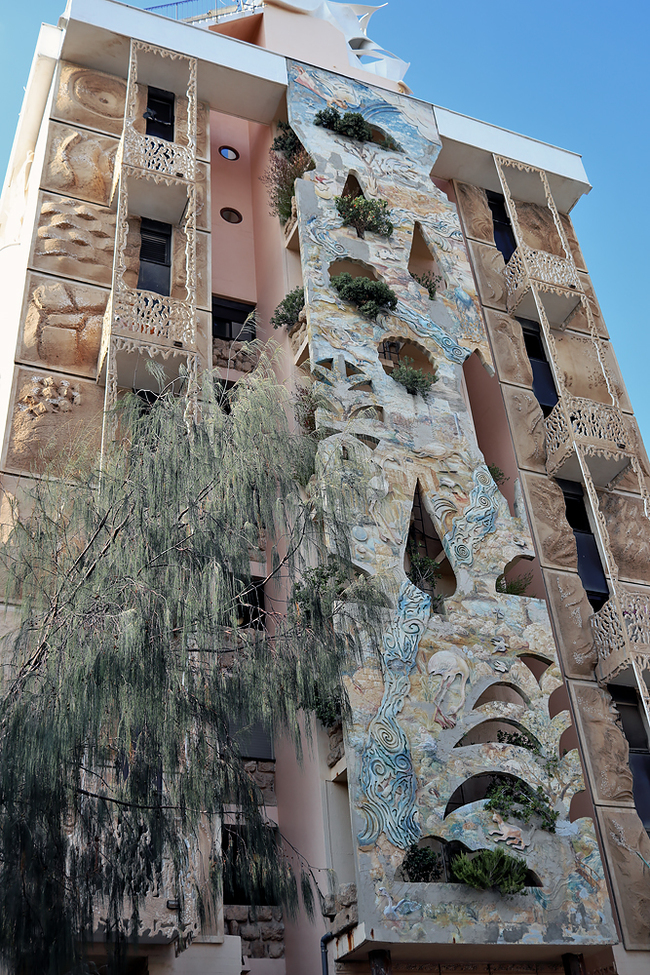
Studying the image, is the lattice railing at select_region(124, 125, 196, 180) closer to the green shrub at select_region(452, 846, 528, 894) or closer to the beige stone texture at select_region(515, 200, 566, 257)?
the beige stone texture at select_region(515, 200, 566, 257)

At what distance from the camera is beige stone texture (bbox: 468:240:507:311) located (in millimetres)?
19531

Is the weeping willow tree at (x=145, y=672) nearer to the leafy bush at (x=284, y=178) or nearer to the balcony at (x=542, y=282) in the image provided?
the leafy bush at (x=284, y=178)

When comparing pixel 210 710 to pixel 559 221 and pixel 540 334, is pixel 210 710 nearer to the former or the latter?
pixel 540 334

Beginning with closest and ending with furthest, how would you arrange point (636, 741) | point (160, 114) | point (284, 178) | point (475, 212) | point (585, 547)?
point (636, 741), point (585, 547), point (284, 178), point (160, 114), point (475, 212)

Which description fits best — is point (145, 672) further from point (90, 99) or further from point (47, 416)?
point (90, 99)

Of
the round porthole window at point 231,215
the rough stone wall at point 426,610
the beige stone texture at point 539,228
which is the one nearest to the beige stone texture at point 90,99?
the round porthole window at point 231,215

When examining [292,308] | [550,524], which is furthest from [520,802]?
[292,308]

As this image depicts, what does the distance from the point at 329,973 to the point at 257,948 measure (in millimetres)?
1545

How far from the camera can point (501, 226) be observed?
21.5 m

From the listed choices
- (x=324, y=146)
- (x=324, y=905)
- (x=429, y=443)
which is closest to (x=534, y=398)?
(x=429, y=443)

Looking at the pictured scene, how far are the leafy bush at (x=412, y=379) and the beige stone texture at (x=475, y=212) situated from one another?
5.59m

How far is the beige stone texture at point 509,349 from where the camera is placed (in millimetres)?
18480

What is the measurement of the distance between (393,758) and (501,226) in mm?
13136

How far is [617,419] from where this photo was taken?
18.1 metres
